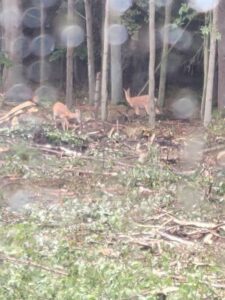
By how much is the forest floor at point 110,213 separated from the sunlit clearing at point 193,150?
0.04m

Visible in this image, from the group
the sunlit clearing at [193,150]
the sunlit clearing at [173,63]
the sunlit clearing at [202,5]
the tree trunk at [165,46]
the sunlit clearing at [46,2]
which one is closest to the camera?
the sunlit clearing at [193,150]

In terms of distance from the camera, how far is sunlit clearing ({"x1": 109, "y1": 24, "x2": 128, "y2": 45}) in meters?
19.9

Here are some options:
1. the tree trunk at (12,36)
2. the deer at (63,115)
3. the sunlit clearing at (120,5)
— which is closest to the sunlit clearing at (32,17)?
the tree trunk at (12,36)

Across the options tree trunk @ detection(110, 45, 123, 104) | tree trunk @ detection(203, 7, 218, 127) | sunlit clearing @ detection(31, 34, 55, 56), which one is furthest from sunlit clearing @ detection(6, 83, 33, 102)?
tree trunk @ detection(203, 7, 218, 127)

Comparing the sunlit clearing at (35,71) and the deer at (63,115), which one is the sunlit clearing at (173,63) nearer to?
the sunlit clearing at (35,71)

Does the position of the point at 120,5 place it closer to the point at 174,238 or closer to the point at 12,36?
the point at 12,36

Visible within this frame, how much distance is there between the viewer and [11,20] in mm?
20625

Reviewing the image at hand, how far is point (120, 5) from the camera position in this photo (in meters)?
19.3

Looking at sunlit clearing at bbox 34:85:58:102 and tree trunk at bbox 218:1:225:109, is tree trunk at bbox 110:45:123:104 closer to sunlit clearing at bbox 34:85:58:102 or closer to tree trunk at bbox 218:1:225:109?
sunlit clearing at bbox 34:85:58:102

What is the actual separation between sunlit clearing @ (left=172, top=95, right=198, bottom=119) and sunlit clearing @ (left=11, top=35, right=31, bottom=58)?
486cm

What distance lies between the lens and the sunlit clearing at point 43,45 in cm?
2325

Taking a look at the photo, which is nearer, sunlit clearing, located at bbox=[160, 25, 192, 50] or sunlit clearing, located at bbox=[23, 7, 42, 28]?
sunlit clearing, located at bbox=[160, 25, 192, 50]

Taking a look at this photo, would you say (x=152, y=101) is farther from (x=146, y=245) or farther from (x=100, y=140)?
(x=146, y=245)

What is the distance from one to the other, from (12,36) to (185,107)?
17.9 feet
